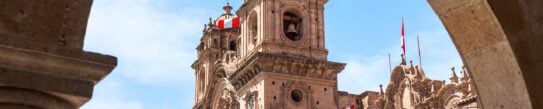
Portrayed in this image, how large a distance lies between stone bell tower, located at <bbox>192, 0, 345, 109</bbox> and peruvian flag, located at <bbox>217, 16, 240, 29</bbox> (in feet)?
19.3

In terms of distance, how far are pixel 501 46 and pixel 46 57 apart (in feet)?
7.93

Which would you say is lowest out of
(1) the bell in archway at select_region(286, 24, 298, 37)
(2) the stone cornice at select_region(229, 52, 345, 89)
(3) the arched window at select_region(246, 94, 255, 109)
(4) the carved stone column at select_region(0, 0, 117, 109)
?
(3) the arched window at select_region(246, 94, 255, 109)

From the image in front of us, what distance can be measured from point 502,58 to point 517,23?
0.68ft

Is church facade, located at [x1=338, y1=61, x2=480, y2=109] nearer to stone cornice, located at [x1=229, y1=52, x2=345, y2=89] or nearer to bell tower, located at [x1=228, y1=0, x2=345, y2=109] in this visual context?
stone cornice, located at [x1=229, y1=52, x2=345, y2=89]

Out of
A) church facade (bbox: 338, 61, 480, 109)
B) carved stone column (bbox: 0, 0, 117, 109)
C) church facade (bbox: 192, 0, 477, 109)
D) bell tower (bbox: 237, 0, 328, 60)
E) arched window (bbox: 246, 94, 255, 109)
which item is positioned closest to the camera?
carved stone column (bbox: 0, 0, 117, 109)

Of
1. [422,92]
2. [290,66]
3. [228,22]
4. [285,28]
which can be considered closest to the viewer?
[422,92]

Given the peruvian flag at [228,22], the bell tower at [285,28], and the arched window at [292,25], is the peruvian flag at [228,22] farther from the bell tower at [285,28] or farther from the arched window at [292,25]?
the arched window at [292,25]

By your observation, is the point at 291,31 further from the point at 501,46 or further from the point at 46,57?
the point at 46,57

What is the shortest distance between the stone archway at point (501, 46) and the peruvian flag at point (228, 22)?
3306 cm

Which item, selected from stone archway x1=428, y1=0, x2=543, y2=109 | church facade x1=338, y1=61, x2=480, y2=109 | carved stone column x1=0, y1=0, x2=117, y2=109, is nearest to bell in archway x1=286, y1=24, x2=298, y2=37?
church facade x1=338, y1=61, x2=480, y2=109

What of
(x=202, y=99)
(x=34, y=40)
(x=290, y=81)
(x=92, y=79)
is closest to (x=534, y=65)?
(x=92, y=79)

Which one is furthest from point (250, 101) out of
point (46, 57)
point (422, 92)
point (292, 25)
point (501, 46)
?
point (46, 57)

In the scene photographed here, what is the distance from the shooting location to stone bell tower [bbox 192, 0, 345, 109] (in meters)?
27.7

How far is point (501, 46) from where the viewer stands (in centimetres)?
416
